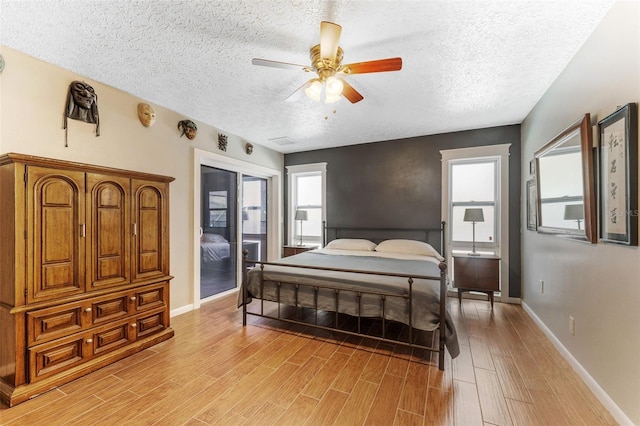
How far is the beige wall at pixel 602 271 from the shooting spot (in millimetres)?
1604

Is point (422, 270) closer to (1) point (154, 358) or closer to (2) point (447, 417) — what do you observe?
(2) point (447, 417)

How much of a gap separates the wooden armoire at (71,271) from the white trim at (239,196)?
0.95 metres

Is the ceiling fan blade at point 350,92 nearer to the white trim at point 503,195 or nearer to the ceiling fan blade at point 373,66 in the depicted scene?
the ceiling fan blade at point 373,66

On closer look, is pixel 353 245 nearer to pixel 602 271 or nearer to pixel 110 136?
pixel 602 271

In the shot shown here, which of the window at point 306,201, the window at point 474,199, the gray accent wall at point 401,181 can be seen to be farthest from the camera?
the window at point 306,201

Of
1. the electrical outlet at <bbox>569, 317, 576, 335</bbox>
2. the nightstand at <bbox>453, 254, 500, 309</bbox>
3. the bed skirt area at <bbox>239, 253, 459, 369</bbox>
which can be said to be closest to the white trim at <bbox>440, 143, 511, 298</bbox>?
the nightstand at <bbox>453, 254, 500, 309</bbox>

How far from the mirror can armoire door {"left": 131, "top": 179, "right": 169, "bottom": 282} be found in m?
3.70

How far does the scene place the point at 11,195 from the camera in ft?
6.39

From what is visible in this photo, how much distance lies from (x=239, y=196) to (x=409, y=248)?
290cm

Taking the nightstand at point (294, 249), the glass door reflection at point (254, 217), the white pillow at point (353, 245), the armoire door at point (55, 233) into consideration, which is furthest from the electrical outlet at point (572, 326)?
the glass door reflection at point (254, 217)

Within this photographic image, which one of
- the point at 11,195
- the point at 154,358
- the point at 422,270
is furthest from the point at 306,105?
the point at 154,358

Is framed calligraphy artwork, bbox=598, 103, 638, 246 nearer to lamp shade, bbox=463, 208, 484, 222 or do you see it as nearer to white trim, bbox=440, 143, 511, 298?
lamp shade, bbox=463, 208, 484, 222

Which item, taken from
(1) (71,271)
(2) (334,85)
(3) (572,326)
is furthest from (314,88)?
(3) (572,326)

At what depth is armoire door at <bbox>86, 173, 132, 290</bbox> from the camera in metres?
2.33
